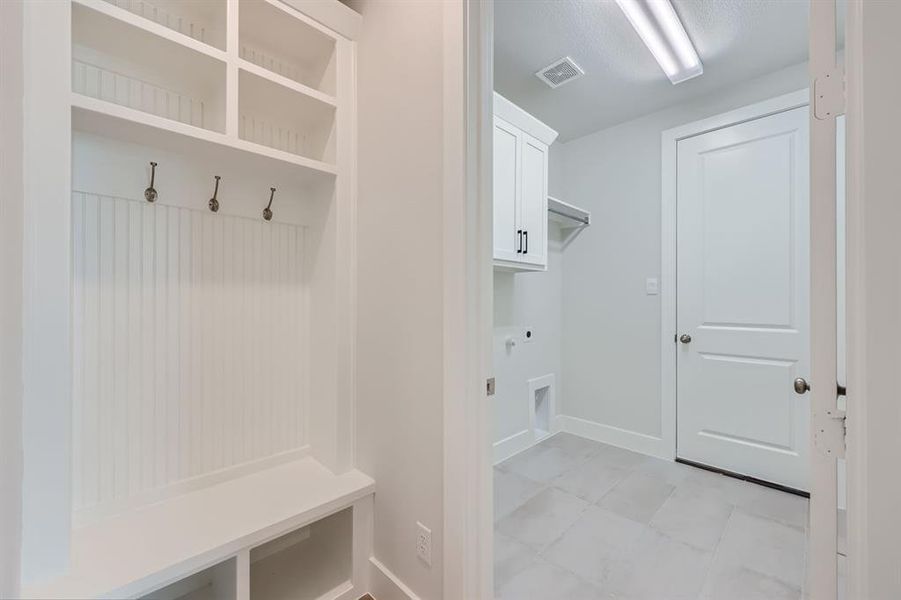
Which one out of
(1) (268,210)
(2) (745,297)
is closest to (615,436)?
(2) (745,297)

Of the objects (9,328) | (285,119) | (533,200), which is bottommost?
(9,328)

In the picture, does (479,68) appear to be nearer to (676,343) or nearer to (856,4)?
(856,4)

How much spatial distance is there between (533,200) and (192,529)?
2276mm

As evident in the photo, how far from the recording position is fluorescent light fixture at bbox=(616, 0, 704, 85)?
1.77 m

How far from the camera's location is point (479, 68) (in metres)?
1.19

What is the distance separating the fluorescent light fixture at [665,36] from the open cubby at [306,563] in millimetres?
2585

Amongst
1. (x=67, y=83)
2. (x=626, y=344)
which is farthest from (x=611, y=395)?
(x=67, y=83)

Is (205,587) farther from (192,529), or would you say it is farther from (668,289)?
(668,289)

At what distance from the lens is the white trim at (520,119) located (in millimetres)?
2125

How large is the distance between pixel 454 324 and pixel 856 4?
3.49 ft

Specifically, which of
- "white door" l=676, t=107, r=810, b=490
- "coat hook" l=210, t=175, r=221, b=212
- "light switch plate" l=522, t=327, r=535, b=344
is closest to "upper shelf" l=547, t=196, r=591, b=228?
"white door" l=676, t=107, r=810, b=490

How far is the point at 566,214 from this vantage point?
9.58 ft

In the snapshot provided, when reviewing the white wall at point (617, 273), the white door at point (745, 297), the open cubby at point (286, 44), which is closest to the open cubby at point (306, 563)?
the open cubby at point (286, 44)

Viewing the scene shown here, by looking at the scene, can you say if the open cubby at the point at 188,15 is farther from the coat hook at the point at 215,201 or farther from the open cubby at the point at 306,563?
the open cubby at the point at 306,563
